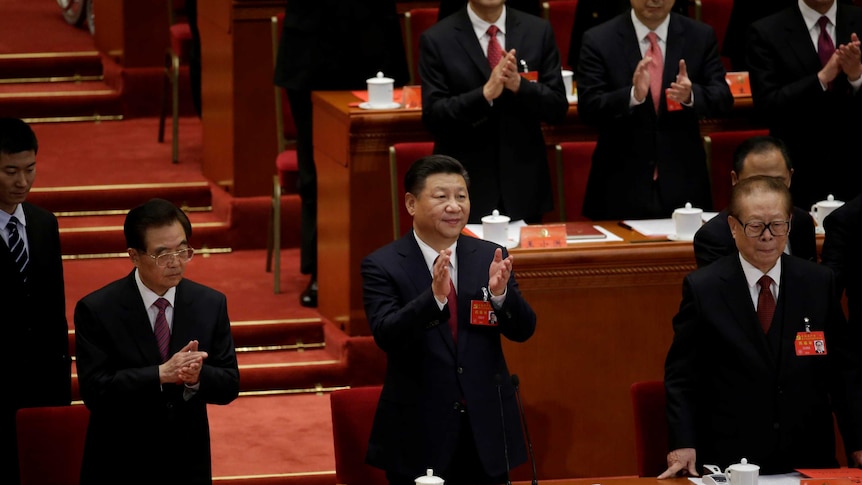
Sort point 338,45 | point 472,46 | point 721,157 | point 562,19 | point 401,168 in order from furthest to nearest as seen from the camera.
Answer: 1. point 562,19
2. point 338,45
3. point 721,157
4. point 401,168
5. point 472,46

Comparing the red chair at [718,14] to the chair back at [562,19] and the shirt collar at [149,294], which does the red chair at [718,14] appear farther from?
the shirt collar at [149,294]

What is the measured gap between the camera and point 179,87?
827 cm

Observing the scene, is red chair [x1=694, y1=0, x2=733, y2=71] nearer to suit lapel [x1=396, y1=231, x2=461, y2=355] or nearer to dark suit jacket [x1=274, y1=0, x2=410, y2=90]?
dark suit jacket [x1=274, y1=0, x2=410, y2=90]

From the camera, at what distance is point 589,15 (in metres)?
6.33

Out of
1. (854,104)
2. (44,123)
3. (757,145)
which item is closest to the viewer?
(757,145)

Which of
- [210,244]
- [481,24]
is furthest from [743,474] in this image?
[210,244]

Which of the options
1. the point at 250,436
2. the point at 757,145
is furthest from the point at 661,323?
the point at 250,436

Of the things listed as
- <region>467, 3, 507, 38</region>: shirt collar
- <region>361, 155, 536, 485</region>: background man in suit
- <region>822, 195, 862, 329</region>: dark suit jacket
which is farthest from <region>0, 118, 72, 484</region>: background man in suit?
<region>822, 195, 862, 329</region>: dark suit jacket

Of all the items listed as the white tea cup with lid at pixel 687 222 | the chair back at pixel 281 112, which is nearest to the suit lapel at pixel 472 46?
the white tea cup with lid at pixel 687 222

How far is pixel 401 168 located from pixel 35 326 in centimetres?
165

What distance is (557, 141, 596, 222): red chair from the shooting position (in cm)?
561

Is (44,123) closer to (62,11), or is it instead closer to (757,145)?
(62,11)

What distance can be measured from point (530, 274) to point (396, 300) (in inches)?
37.1

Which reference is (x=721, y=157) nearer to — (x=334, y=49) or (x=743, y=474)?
(x=334, y=49)
